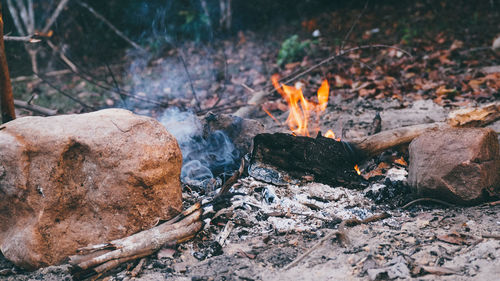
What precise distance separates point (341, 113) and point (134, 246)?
3.36 m

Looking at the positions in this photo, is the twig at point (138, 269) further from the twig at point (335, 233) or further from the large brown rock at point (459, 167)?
the large brown rock at point (459, 167)

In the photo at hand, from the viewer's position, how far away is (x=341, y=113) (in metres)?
4.89

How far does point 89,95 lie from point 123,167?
5541 millimetres

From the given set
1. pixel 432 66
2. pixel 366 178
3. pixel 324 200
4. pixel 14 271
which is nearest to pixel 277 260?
pixel 324 200

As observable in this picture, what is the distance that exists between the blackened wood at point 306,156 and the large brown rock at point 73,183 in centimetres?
97

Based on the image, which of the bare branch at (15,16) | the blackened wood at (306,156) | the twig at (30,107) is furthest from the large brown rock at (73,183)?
the bare branch at (15,16)

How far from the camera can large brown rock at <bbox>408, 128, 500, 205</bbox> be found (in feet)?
8.09

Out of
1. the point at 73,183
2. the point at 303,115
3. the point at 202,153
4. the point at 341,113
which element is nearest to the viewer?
the point at 73,183

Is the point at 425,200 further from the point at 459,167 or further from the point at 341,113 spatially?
the point at 341,113

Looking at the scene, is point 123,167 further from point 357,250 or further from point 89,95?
point 89,95

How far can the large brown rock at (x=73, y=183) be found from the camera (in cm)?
235

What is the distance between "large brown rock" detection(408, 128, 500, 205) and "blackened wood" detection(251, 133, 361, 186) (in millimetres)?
616

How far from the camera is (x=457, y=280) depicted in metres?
1.85

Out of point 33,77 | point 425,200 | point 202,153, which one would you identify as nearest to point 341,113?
point 202,153
